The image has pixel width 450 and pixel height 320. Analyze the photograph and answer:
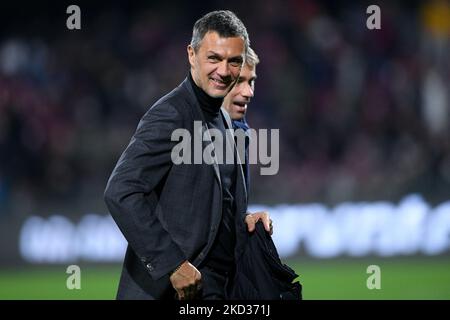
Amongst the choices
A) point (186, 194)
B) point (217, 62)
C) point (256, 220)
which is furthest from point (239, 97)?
point (186, 194)

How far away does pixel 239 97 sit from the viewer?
191 inches

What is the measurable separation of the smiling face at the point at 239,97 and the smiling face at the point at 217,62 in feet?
3.49

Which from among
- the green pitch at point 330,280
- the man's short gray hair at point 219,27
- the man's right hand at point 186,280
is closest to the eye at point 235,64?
the man's short gray hair at point 219,27

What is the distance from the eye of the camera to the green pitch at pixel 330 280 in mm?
8398

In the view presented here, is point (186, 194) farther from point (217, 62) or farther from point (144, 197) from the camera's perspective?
point (217, 62)

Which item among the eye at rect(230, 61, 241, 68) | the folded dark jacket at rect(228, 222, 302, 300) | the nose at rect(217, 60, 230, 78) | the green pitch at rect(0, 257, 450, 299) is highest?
the eye at rect(230, 61, 241, 68)

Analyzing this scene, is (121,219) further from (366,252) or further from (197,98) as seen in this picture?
(366,252)

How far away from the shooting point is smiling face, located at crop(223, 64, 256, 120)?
4844 millimetres

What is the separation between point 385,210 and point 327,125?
258 centimetres

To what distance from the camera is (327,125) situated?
12.5 m

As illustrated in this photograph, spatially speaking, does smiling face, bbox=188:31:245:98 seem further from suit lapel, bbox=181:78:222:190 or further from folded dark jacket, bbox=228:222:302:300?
folded dark jacket, bbox=228:222:302:300

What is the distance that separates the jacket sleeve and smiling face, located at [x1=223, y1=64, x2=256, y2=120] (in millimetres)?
1375

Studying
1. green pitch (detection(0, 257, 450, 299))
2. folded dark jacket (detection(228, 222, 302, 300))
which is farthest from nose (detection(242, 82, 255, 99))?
green pitch (detection(0, 257, 450, 299))

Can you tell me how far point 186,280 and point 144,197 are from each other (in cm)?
35
